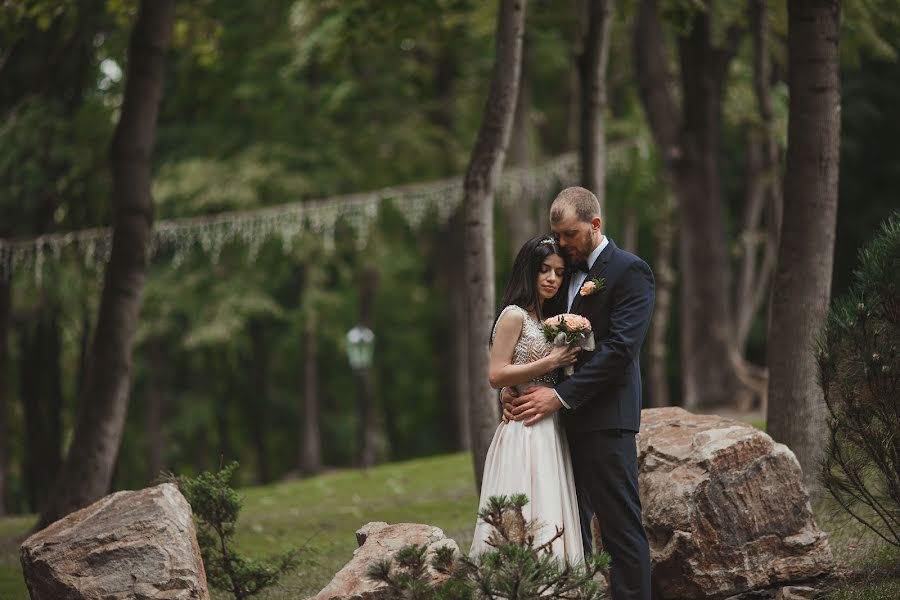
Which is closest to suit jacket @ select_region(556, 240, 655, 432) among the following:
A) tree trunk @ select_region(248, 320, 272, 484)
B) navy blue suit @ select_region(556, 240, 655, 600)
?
navy blue suit @ select_region(556, 240, 655, 600)

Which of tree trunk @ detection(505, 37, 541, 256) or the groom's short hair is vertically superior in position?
tree trunk @ detection(505, 37, 541, 256)

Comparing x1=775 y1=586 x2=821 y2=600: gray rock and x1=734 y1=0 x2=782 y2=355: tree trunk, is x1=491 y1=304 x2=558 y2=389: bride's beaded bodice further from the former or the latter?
x1=734 y1=0 x2=782 y2=355: tree trunk

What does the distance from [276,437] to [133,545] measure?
99.9 ft

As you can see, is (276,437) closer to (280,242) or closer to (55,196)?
(280,242)

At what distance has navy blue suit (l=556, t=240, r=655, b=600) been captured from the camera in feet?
18.5

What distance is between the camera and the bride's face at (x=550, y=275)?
571 cm

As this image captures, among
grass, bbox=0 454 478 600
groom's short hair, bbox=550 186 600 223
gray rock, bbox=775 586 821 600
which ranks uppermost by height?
groom's short hair, bbox=550 186 600 223

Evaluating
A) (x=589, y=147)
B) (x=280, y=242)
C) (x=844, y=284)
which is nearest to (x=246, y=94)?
(x=280, y=242)

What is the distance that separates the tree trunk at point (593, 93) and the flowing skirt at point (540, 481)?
566 cm

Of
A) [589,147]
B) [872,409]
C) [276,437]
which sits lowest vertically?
[276,437]

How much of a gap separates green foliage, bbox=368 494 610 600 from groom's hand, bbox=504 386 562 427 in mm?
586

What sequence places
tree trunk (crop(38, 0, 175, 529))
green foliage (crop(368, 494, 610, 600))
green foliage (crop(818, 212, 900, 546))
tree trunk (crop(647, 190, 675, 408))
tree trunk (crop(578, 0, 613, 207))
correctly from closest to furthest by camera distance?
green foliage (crop(368, 494, 610, 600)), green foliage (crop(818, 212, 900, 546)), tree trunk (crop(38, 0, 175, 529)), tree trunk (crop(578, 0, 613, 207)), tree trunk (crop(647, 190, 675, 408))

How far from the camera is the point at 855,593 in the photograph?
6352 millimetres

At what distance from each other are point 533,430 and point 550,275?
800 millimetres
